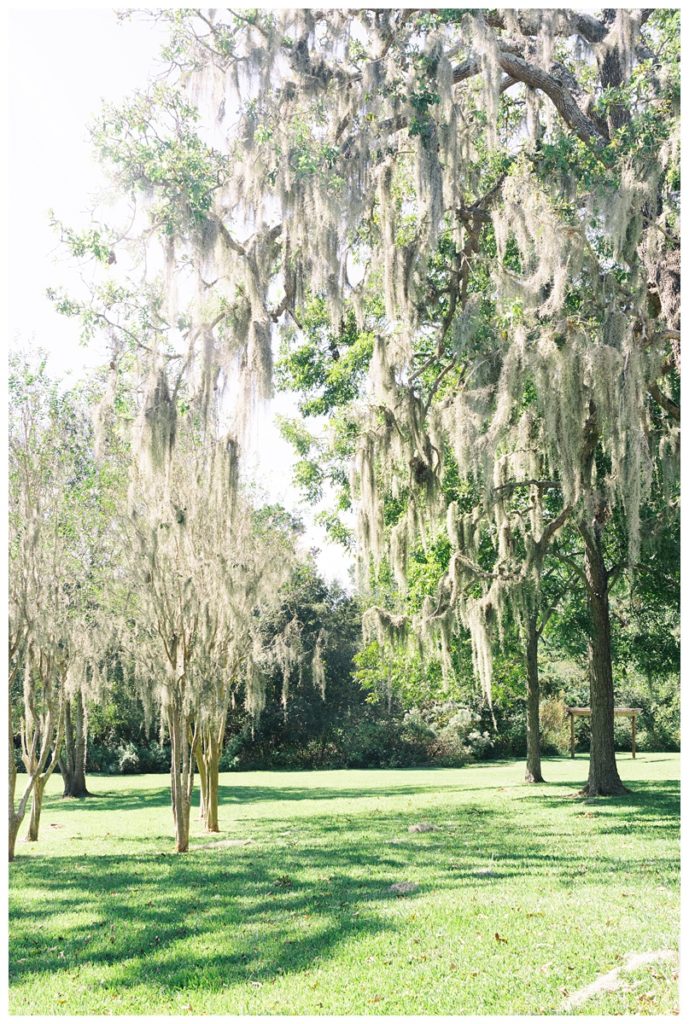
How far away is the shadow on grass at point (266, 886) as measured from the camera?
15.7 feet

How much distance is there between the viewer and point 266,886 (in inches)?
261

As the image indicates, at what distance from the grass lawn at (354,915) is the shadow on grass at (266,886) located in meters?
0.02

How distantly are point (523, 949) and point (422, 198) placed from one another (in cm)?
509

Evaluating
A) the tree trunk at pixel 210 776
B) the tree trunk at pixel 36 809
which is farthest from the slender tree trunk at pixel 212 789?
the tree trunk at pixel 36 809

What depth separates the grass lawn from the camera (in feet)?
13.5

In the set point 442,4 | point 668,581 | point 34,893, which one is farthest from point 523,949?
point 668,581

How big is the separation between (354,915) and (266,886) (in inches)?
53.9

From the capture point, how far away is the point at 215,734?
33.7 feet

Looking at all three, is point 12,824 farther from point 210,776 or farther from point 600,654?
point 600,654

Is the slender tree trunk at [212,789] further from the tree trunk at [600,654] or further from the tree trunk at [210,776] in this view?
the tree trunk at [600,654]

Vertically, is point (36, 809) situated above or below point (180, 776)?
below

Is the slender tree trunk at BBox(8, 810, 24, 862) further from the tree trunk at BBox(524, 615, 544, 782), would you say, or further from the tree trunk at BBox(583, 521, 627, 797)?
the tree trunk at BBox(524, 615, 544, 782)

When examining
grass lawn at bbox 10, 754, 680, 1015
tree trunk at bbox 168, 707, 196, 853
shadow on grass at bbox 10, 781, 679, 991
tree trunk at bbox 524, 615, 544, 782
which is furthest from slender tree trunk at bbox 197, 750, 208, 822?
tree trunk at bbox 524, 615, 544, 782

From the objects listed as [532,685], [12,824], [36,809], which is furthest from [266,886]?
[532,685]
